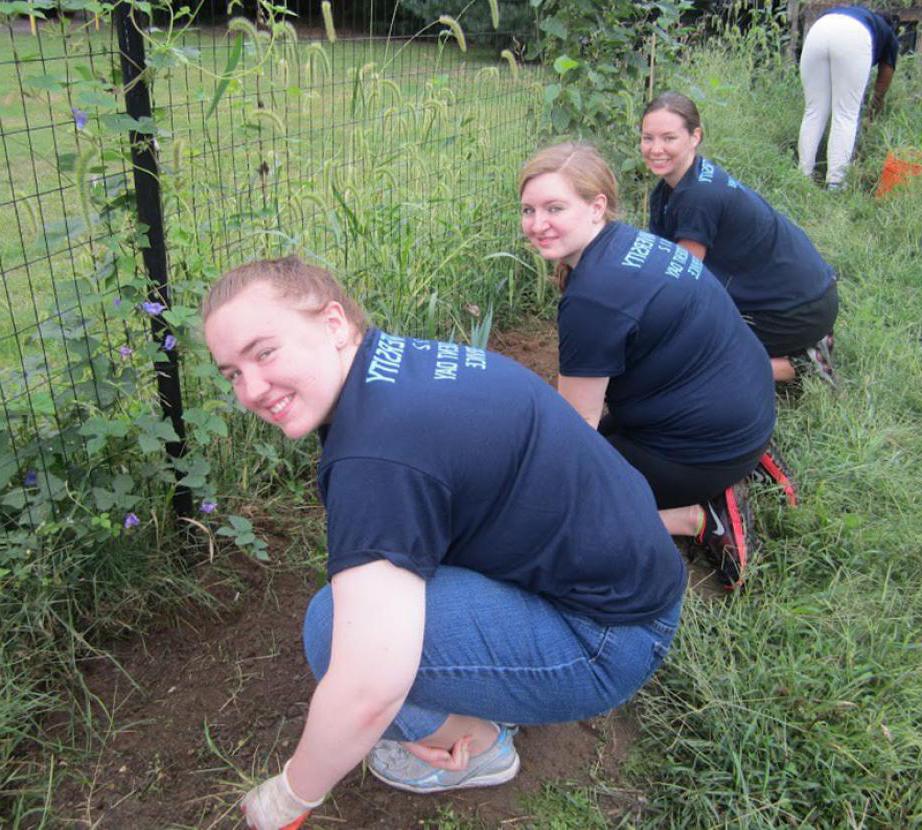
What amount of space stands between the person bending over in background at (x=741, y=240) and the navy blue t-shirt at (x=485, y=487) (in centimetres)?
175

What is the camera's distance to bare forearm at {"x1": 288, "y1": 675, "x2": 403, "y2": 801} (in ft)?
4.14

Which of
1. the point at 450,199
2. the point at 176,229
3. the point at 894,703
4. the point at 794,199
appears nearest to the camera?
the point at 894,703

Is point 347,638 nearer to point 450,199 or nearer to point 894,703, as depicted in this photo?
point 894,703

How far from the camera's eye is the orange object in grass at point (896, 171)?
5.52m

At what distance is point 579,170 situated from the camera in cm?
227

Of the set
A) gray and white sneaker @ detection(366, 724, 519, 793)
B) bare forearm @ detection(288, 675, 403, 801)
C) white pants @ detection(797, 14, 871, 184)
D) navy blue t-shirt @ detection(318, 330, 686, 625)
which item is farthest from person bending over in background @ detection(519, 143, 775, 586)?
white pants @ detection(797, 14, 871, 184)

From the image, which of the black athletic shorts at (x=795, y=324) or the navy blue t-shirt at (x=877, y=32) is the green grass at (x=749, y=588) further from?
the navy blue t-shirt at (x=877, y=32)

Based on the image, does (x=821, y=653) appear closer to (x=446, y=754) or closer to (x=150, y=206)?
(x=446, y=754)

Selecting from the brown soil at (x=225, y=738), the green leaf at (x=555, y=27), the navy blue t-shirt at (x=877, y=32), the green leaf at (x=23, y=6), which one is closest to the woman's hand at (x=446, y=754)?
the brown soil at (x=225, y=738)

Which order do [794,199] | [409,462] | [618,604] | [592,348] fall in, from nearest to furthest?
[409,462]
[618,604]
[592,348]
[794,199]

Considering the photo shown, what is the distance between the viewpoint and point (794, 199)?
18.4 ft

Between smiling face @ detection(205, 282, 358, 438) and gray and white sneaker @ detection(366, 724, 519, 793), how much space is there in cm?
83

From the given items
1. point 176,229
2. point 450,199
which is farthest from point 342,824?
point 450,199

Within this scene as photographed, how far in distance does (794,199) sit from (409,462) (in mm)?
5101
